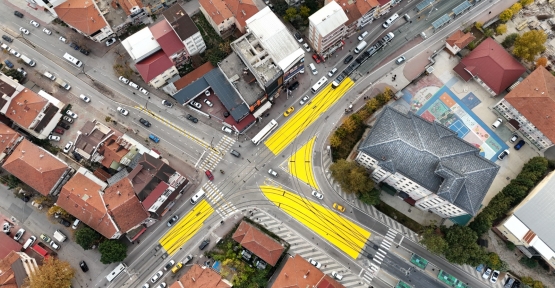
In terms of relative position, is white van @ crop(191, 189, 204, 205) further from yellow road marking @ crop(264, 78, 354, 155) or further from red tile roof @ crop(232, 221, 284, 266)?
yellow road marking @ crop(264, 78, 354, 155)

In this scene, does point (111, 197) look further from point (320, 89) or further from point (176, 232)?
point (320, 89)

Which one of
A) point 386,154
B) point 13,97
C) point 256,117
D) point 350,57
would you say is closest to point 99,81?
point 13,97

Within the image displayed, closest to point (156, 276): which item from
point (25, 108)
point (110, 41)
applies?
point (25, 108)

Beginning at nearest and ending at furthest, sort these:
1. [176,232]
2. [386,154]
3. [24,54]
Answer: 1. [386,154]
2. [176,232]
3. [24,54]

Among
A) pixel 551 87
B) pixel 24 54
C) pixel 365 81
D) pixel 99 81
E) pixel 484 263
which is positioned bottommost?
pixel 24 54

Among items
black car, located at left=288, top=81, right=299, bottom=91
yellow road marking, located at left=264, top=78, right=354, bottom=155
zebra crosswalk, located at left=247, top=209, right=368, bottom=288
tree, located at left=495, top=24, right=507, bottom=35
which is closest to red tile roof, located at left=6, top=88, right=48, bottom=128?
yellow road marking, located at left=264, top=78, right=354, bottom=155

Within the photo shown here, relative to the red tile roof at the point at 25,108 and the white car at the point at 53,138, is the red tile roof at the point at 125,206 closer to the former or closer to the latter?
the white car at the point at 53,138
